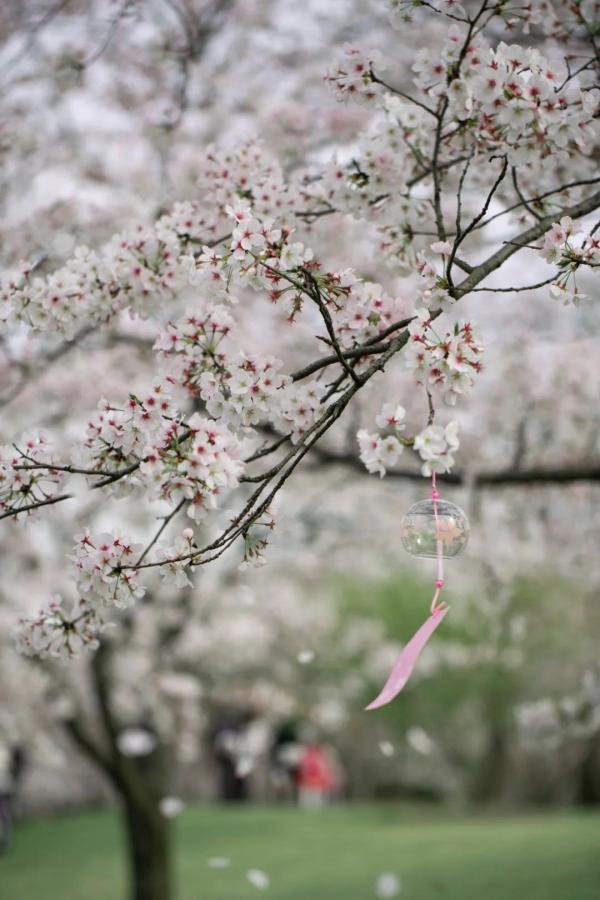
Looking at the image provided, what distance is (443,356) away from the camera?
1.79m

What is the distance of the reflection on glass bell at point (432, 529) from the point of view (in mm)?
2020

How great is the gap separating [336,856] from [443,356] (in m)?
9.66

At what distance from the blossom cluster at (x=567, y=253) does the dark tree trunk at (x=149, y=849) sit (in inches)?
225

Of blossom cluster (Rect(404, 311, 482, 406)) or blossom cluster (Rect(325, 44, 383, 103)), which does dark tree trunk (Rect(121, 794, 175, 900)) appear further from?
blossom cluster (Rect(404, 311, 482, 406))

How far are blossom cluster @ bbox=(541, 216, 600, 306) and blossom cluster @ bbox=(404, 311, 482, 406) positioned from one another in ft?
0.79

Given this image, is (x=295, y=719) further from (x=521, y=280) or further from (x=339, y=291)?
(x=339, y=291)

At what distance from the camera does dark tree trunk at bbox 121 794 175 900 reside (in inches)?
266

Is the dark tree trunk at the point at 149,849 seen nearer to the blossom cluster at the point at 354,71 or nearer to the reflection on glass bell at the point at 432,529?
the reflection on glass bell at the point at 432,529

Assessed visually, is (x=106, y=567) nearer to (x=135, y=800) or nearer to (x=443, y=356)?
(x=443, y=356)

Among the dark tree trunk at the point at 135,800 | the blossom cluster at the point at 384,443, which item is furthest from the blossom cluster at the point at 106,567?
the dark tree trunk at the point at 135,800

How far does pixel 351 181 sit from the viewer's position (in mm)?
2516

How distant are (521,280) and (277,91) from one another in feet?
6.51

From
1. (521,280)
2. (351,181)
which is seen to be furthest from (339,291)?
(521,280)

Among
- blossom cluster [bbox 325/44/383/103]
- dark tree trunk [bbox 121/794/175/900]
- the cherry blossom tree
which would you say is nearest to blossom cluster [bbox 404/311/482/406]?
the cherry blossom tree
